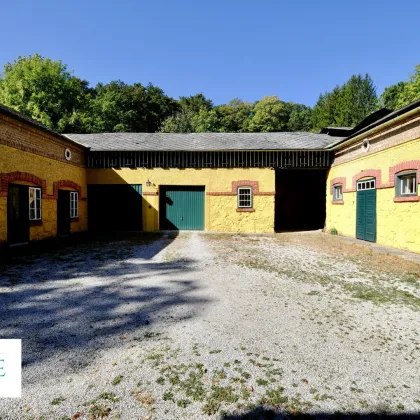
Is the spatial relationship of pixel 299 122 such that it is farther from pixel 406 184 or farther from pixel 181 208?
pixel 406 184

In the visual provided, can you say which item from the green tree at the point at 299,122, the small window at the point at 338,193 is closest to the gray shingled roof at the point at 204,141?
the small window at the point at 338,193

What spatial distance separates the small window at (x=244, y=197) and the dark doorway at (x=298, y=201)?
4.58 m

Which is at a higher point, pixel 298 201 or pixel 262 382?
pixel 298 201

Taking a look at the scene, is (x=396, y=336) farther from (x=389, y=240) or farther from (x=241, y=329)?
(x=389, y=240)

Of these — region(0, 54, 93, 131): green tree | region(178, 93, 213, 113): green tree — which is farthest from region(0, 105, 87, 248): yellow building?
region(178, 93, 213, 113): green tree

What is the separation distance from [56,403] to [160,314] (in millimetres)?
1901

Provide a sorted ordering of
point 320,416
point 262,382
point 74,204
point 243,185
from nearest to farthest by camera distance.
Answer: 1. point 320,416
2. point 262,382
3. point 74,204
4. point 243,185

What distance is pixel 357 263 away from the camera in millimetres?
7496

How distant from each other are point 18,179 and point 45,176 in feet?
5.49

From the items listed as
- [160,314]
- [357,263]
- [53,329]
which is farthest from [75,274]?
[357,263]

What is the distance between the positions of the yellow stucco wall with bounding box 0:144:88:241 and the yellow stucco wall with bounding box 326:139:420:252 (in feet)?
44.3

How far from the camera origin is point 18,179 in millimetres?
9422

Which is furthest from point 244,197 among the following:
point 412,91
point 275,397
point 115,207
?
point 412,91

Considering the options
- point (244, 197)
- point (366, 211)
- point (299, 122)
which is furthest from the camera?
point (299, 122)
